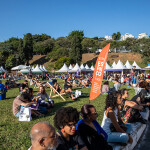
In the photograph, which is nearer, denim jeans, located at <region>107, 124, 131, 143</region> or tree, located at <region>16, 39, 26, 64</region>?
denim jeans, located at <region>107, 124, 131, 143</region>

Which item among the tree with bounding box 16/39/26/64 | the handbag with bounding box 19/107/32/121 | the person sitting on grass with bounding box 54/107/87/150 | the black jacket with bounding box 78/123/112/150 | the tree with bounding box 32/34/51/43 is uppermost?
the tree with bounding box 32/34/51/43

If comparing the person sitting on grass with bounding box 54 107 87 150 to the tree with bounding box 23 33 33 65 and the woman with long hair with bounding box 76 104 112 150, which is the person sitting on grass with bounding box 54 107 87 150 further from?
the tree with bounding box 23 33 33 65

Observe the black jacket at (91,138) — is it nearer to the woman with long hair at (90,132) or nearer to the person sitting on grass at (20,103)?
A: the woman with long hair at (90,132)

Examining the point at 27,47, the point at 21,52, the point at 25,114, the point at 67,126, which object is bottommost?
the point at 25,114

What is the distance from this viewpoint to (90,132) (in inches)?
110

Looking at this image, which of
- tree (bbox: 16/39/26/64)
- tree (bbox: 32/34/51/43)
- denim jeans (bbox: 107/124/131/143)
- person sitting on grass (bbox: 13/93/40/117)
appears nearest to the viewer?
denim jeans (bbox: 107/124/131/143)

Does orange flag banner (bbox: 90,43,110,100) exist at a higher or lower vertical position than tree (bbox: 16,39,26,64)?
lower

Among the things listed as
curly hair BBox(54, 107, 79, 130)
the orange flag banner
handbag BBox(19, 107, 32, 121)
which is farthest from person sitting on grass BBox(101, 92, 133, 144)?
handbag BBox(19, 107, 32, 121)

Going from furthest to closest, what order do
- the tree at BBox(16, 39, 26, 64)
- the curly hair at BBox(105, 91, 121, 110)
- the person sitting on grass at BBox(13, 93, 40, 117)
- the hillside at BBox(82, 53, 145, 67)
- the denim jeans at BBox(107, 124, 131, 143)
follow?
the hillside at BBox(82, 53, 145, 67), the tree at BBox(16, 39, 26, 64), the person sitting on grass at BBox(13, 93, 40, 117), the curly hair at BBox(105, 91, 121, 110), the denim jeans at BBox(107, 124, 131, 143)

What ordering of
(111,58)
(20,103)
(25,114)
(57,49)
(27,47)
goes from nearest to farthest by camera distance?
(25,114) < (20,103) < (27,47) < (111,58) < (57,49)

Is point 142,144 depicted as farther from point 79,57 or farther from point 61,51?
point 61,51

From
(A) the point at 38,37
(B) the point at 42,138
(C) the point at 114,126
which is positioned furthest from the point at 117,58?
(B) the point at 42,138

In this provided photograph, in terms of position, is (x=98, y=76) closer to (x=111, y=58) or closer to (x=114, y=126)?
(x=114, y=126)

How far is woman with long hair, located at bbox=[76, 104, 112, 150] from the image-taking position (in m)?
2.74
